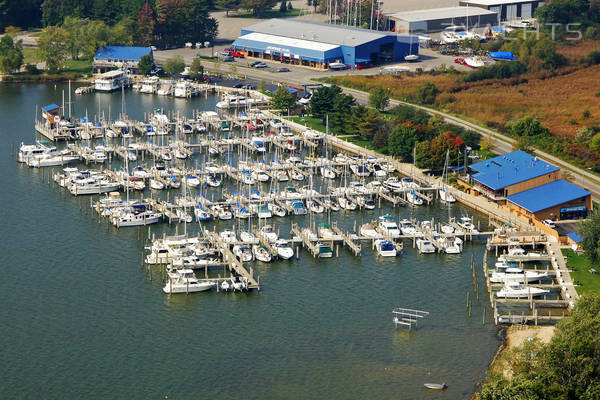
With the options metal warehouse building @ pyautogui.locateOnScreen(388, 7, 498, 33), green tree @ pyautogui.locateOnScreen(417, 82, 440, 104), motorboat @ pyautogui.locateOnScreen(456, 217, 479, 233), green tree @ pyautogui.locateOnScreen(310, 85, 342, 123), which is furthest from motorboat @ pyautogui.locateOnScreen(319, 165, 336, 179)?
metal warehouse building @ pyautogui.locateOnScreen(388, 7, 498, 33)

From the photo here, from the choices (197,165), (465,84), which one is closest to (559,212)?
(197,165)

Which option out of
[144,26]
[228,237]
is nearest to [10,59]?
[144,26]

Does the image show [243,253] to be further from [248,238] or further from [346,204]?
[346,204]

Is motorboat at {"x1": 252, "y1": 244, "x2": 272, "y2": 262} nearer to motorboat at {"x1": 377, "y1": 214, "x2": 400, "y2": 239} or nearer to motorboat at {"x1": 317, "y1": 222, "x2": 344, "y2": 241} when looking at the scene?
motorboat at {"x1": 317, "y1": 222, "x2": 344, "y2": 241}

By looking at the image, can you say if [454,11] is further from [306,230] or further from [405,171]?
[306,230]

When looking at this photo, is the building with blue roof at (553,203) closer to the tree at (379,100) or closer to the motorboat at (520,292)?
the motorboat at (520,292)

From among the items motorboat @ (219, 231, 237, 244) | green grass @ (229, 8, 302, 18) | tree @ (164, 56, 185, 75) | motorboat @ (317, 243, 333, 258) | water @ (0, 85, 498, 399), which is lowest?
water @ (0, 85, 498, 399)
